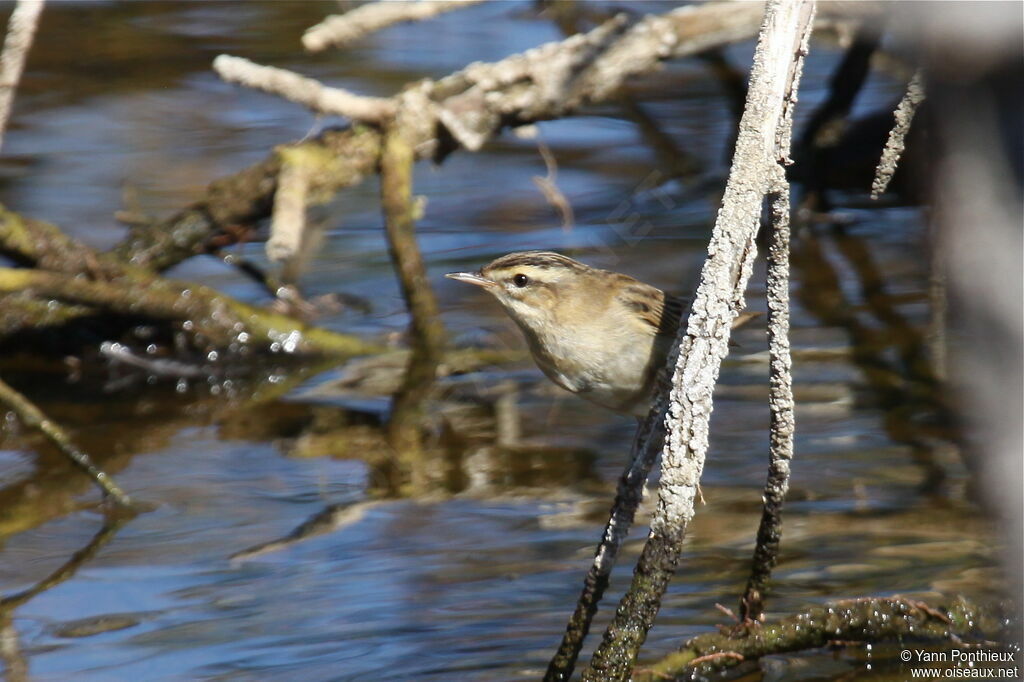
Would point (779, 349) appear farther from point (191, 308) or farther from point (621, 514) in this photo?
point (191, 308)

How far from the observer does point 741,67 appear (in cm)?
1155

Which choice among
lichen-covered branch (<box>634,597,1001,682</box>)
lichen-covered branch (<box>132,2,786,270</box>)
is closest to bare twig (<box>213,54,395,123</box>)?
lichen-covered branch (<box>132,2,786,270</box>)

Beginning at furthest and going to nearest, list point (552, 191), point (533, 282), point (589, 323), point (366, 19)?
point (552, 191), point (366, 19), point (533, 282), point (589, 323)

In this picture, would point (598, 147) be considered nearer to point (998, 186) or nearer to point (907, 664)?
point (907, 664)

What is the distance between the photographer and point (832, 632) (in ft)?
14.0

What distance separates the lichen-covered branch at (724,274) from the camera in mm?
2896

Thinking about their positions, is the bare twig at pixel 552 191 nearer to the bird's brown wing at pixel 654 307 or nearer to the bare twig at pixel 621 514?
the bird's brown wing at pixel 654 307

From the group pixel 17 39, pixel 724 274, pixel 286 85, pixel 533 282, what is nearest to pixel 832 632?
pixel 533 282

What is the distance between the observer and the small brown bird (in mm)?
4820

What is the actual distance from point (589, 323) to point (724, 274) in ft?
6.68

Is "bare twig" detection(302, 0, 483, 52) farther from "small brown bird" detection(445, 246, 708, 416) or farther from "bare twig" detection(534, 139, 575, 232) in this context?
"small brown bird" detection(445, 246, 708, 416)

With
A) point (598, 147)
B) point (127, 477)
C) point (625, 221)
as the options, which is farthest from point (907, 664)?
point (598, 147)

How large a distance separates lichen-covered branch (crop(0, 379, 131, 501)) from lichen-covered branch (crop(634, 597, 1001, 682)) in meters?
2.98

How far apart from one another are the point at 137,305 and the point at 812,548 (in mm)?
4281
